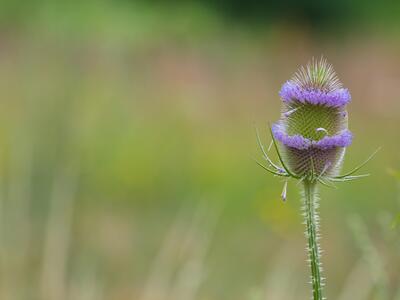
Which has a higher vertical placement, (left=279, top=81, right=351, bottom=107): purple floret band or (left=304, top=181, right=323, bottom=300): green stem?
(left=279, top=81, right=351, bottom=107): purple floret band

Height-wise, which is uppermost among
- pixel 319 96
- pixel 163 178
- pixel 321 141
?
pixel 163 178

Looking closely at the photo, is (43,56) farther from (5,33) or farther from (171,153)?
(5,33)

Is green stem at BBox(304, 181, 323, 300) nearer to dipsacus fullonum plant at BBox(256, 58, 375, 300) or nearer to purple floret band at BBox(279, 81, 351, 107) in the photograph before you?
dipsacus fullonum plant at BBox(256, 58, 375, 300)

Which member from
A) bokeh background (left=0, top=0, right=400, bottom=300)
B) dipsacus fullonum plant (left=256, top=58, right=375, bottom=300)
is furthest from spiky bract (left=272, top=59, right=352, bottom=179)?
bokeh background (left=0, top=0, right=400, bottom=300)

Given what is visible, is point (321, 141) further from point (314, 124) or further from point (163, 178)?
point (163, 178)

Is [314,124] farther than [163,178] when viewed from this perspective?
No

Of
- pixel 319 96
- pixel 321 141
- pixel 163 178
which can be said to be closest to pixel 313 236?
pixel 321 141

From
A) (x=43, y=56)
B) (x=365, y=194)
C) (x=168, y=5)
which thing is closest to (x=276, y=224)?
(x=365, y=194)
